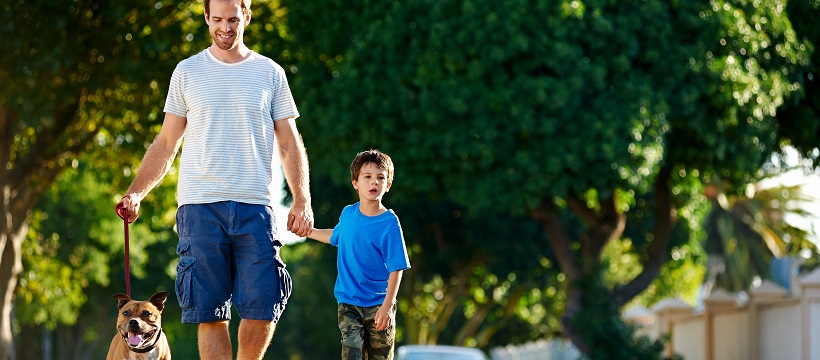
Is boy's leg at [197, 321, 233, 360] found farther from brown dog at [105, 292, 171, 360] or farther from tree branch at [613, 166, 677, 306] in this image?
tree branch at [613, 166, 677, 306]

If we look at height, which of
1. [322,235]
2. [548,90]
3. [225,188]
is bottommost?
[322,235]

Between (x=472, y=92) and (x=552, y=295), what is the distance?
20.6m

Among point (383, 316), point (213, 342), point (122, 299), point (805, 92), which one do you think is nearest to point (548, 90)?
point (805, 92)

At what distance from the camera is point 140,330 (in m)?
7.30

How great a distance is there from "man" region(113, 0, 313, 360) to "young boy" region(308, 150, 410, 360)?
1.68 feet

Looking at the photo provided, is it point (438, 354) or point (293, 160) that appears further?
point (438, 354)

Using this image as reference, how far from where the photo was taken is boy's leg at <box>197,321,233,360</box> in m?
7.13

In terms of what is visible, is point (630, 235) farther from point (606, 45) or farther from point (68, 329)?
point (68, 329)

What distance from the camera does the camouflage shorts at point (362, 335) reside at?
25.3ft

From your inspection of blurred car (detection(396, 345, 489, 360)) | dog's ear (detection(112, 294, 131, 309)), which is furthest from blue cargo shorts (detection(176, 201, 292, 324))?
blurred car (detection(396, 345, 489, 360))

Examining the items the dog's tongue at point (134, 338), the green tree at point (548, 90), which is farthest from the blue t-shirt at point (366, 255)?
the green tree at point (548, 90)

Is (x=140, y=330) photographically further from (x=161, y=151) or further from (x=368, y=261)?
(x=368, y=261)

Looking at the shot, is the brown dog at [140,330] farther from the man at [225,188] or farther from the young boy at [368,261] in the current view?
the young boy at [368,261]

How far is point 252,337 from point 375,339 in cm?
80
